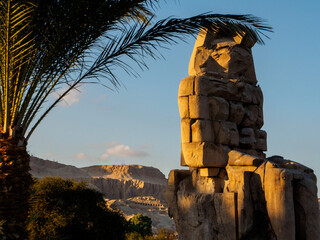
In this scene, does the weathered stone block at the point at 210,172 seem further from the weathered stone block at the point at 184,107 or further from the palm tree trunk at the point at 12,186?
the palm tree trunk at the point at 12,186

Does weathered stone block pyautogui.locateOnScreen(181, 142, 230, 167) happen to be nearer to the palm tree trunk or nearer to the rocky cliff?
the palm tree trunk

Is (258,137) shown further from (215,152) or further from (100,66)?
(100,66)

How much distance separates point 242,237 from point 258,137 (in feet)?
8.43

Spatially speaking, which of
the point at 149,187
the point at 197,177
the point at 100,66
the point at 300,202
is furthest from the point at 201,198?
the point at 149,187

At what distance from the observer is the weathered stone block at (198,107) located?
8070mm

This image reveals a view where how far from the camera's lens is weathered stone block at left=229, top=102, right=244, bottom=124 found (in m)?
8.57

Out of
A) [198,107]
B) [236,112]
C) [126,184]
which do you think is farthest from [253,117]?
[126,184]

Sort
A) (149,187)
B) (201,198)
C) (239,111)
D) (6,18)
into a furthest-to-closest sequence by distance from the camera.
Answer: (149,187)
(239,111)
(201,198)
(6,18)

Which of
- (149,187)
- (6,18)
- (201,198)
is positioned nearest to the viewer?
(6,18)

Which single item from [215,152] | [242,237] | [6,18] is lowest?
[242,237]

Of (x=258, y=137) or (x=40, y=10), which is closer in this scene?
(x=40, y=10)

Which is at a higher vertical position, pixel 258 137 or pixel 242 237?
pixel 258 137

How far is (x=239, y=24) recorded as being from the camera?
26.9 ft

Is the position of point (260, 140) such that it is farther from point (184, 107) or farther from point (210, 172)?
point (184, 107)
